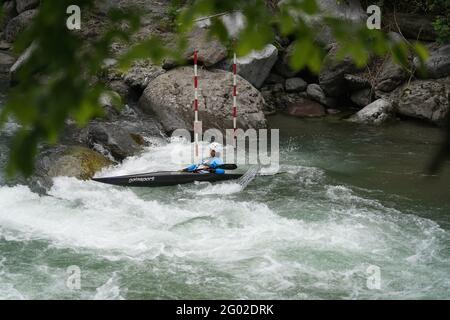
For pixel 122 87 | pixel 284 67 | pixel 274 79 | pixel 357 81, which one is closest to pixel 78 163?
pixel 122 87

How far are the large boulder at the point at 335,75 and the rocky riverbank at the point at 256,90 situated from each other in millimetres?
22

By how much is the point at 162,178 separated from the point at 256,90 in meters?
4.28

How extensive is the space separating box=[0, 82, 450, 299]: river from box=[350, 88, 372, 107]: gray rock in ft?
13.0

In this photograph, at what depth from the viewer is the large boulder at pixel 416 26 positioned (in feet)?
41.3

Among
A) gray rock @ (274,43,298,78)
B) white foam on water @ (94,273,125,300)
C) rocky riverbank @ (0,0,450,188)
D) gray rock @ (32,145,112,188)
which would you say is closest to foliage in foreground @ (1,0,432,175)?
white foam on water @ (94,273,125,300)

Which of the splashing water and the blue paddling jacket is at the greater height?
the blue paddling jacket

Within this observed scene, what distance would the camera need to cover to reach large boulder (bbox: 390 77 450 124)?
446 inches

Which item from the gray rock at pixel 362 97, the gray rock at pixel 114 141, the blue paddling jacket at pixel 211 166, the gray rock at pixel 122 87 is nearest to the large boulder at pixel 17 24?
the gray rock at pixel 122 87

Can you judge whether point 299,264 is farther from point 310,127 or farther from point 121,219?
point 310,127

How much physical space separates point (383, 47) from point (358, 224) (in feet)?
16.5

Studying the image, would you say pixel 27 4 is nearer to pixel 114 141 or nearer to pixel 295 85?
pixel 295 85

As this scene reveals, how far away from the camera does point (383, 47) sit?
1.43 meters

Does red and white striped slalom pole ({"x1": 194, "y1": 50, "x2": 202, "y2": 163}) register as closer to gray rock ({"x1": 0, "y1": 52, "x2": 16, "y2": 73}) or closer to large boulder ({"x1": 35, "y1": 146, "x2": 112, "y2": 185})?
large boulder ({"x1": 35, "y1": 146, "x2": 112, "y2": 185})

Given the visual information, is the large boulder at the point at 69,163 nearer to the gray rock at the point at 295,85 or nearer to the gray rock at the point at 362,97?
the gray rock at the point at 295,85
